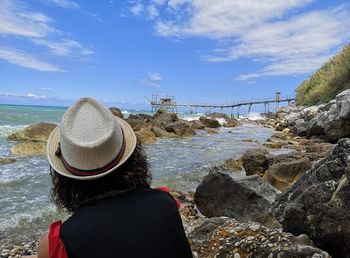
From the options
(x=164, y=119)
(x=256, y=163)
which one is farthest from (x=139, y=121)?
(x=256, y=163)

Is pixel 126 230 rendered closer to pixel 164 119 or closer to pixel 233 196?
pixel 233 196

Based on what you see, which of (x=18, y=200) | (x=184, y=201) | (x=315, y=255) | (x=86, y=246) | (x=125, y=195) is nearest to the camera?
(x=86, y=246)

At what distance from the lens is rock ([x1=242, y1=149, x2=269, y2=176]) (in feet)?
30.7

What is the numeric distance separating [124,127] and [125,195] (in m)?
0.37

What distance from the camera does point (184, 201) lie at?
7.20 meters

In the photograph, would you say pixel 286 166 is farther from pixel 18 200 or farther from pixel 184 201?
pixel 18 200

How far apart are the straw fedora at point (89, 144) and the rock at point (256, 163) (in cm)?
776

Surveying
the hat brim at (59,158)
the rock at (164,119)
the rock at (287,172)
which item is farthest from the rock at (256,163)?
the rock at (164,119)

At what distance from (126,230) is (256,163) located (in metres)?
8.12

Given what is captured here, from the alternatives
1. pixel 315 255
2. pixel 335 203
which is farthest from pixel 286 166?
pixel 315 255

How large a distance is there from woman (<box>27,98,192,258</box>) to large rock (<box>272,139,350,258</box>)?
5.66 feet

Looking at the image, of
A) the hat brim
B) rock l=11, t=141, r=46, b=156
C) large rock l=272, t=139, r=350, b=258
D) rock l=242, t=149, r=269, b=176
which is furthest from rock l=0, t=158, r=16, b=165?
the hat brim

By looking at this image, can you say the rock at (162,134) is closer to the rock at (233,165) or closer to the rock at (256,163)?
the rock at (233,165)

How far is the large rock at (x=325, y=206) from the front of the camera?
10.1 feet
